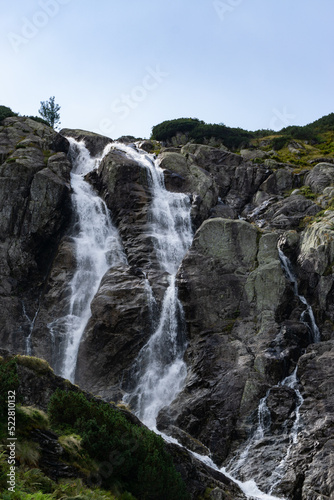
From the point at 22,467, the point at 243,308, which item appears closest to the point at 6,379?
the point at 22,467

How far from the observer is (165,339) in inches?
1395

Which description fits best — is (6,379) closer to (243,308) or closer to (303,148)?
(243,308)

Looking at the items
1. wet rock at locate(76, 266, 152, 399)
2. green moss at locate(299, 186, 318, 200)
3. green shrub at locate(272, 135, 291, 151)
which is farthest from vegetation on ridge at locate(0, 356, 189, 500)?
green shrub at locate(272, 135, 291, 151)

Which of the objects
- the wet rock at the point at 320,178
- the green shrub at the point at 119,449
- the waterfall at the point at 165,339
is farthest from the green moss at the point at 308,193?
the green shrub at the point at 119,449

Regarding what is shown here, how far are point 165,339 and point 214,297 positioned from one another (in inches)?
199

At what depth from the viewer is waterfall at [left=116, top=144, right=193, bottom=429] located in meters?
32.0

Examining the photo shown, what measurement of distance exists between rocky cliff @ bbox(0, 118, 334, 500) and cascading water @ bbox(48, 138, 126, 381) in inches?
31.9

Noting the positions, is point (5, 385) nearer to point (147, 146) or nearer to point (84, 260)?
point (84, 260)

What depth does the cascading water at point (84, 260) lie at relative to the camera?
1438 inches

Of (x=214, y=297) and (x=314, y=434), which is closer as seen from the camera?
(x=314, y=434)

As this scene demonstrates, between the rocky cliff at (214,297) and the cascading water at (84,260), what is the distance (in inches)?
31.9

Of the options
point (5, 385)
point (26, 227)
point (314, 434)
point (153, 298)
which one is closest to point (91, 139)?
point (26, 227)

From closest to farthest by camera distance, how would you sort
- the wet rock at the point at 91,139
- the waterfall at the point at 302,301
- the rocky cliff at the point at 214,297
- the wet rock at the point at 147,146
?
the rocky cliff at the point at 214,297 → the waterfall at the point at 302,301 → the wet rock at the point at 91,139 → the wet rock at the point at 147,146

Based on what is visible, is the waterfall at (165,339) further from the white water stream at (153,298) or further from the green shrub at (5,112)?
the green shrub at (5,112)
